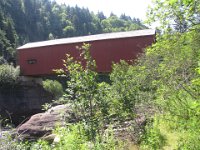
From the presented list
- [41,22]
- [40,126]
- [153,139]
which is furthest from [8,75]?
[41,22]

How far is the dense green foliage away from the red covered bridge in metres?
30.0

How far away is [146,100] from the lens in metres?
9.82

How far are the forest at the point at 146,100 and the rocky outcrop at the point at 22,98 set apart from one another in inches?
788

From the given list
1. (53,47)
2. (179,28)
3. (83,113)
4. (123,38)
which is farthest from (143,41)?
(83,113)

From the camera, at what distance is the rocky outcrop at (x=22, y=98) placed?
1164 inches

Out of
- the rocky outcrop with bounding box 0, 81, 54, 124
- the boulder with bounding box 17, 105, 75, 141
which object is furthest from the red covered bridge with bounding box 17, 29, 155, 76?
the boulder with bounding box 17, 105, 75, 141

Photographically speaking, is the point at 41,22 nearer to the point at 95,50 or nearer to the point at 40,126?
the point at 95,50

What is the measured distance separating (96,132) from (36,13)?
84.0 m

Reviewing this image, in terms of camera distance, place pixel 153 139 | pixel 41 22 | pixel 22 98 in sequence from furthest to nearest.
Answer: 1. pixel 41 22
2. pixel 22 98
3. pixel 153 139

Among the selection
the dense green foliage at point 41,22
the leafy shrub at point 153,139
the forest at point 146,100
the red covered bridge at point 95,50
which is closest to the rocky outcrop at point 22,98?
the red covered bridge at point 95,50

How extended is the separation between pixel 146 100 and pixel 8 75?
21.4 metres

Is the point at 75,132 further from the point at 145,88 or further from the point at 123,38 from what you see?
the point at 123,38

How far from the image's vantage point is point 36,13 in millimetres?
86938

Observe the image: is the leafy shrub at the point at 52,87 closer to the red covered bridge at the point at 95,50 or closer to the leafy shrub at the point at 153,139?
the red covered bridge at the point at 95,50
